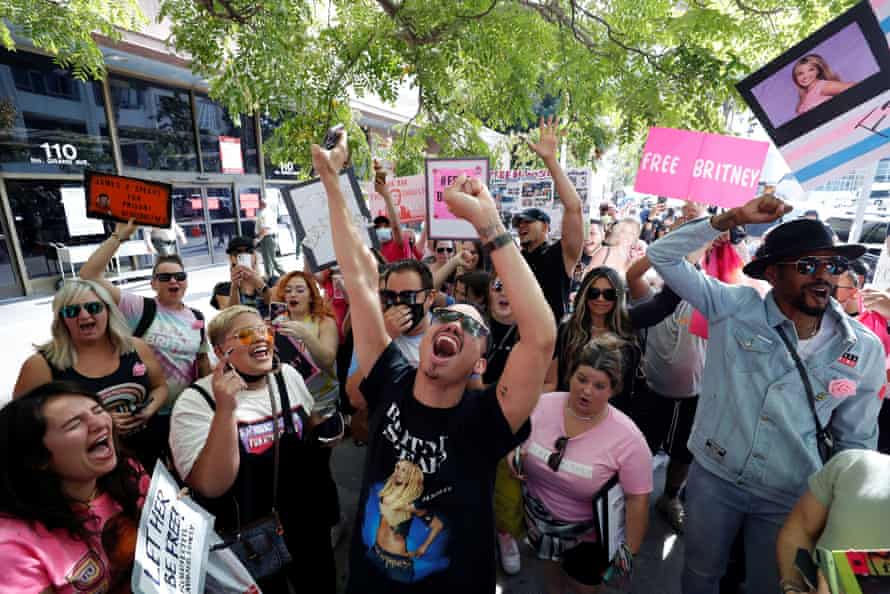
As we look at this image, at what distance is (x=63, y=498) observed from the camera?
1.42 m

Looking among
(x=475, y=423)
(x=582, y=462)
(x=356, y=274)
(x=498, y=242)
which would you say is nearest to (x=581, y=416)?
(x=582, y=462)

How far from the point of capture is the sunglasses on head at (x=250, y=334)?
2043 mm

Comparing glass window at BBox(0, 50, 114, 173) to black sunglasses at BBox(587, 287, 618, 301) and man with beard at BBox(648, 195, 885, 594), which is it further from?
man with beard at BBox(648, 195, 885, 594)

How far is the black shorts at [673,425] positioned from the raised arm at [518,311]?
2.23 m

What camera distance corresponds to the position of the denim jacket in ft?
6.06

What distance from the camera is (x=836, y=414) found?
190 centimetres

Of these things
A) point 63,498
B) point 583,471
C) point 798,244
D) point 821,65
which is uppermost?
point 821,65

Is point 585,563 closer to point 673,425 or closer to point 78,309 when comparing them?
point 673,425

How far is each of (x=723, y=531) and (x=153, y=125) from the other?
49.4 feet

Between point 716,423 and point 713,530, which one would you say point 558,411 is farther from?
point 713,530

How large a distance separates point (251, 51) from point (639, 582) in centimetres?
499

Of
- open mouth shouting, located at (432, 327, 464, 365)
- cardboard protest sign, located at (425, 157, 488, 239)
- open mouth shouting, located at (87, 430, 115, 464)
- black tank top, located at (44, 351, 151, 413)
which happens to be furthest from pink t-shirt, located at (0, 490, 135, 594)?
cardboard protest sign, located at (425, 157, 488, 239)

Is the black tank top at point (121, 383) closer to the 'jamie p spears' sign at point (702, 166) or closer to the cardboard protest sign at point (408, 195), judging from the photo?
the cardboard protest sign at point (408, 195)

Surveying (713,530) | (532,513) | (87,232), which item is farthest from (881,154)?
(87,232)
